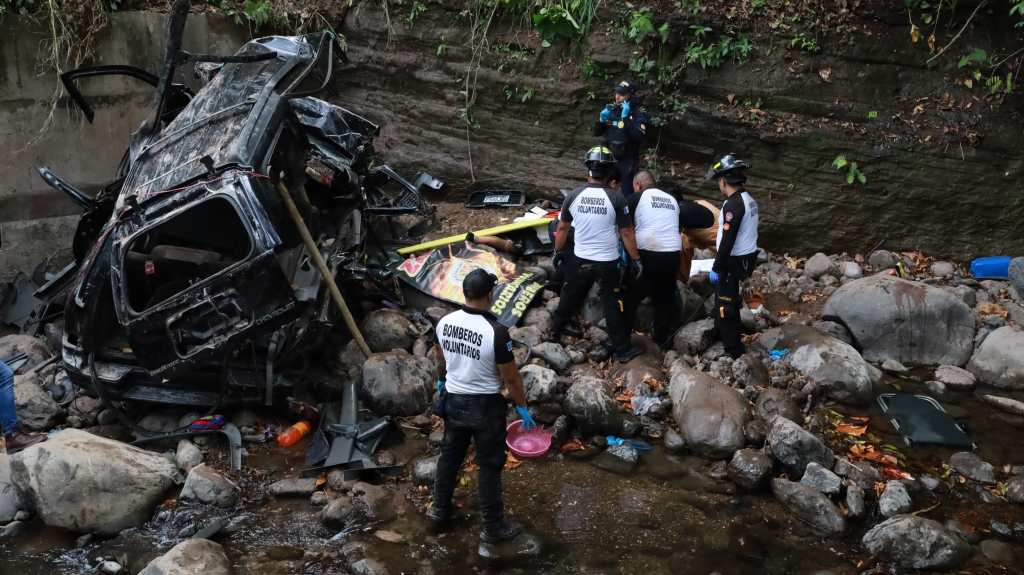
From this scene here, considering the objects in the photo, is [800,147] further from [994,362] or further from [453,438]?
[453,438]

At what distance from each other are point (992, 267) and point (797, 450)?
4601 mm

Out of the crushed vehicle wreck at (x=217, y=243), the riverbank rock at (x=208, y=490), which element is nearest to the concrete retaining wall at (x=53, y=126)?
the crushed vehicle wreck at (x=217, y=243)

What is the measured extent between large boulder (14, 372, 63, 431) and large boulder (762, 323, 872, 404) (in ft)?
21.7

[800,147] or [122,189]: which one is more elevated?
[800,147]

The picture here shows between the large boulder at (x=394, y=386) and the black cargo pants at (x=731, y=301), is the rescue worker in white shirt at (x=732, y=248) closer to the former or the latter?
the black cargo pants at (x=731, y=301)

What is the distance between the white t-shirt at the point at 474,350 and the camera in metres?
5.20

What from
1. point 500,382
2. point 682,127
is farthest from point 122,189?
point 682,127

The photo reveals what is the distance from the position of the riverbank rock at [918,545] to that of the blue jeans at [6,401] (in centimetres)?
645

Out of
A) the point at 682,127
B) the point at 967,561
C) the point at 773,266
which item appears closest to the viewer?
the point at 967,561

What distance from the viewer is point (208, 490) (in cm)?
612

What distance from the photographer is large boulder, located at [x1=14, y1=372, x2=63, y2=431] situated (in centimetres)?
720

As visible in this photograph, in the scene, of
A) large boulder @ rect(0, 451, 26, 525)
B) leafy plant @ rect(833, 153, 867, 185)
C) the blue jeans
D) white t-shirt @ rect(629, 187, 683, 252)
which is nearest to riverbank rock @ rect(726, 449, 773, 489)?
white t-shirt @ rect(629, 187, 683, 252)

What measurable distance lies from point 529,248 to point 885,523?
510cm

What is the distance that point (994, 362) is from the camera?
7574mm
